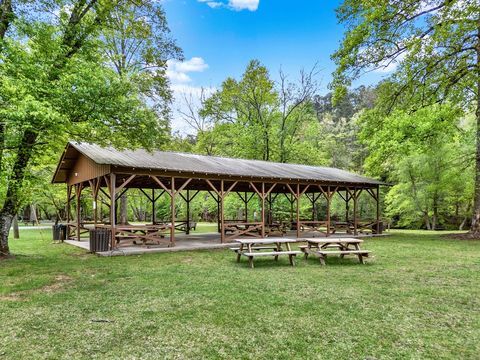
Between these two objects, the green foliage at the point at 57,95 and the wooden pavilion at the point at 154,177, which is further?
the wooden pavilion at the point at 154,177

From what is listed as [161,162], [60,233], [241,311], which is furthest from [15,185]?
[241,311]

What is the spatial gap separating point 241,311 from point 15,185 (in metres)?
7.69

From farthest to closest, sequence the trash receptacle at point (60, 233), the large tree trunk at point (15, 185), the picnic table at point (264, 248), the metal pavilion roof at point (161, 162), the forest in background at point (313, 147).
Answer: the forest in background at point (313, 147), the trash receptacle at point (60, 233), the metal pavilion roof at point (161, 162), the large tree trunk at point (15, 185), the picnic table at point (264, 248)

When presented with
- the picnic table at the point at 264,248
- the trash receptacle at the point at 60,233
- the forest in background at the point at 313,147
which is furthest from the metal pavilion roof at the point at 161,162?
the picnic table at the point at 264,248

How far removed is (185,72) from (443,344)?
105 ft

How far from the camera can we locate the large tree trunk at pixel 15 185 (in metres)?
8.92

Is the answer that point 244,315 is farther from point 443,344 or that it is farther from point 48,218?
point 48,218

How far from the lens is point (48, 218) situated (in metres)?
38.1

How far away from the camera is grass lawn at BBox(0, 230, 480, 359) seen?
3422mm

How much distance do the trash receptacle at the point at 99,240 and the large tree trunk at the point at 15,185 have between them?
220cm

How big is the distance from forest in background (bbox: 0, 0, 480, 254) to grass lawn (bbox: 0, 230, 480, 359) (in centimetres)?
352

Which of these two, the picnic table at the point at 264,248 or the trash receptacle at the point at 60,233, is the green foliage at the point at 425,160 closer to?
the picnic table at the point at 264,248

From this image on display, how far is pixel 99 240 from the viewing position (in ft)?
33.9

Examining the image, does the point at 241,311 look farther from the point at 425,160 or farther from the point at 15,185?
the point at 425,160
